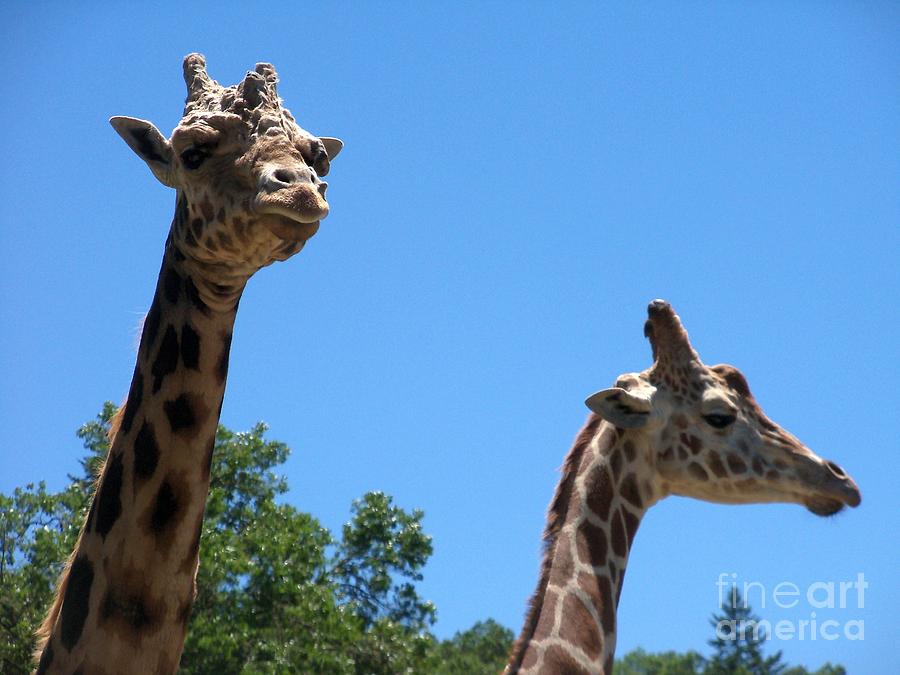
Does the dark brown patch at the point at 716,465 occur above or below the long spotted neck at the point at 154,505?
above

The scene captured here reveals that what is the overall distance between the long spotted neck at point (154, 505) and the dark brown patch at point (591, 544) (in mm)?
3781

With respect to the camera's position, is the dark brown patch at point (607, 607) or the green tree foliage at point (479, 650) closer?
the dark brown patch at point (607, 607)

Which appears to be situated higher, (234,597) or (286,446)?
(286,446)

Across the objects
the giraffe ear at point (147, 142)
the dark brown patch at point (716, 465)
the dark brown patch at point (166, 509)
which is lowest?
the dark brown patch at point (166, 509)

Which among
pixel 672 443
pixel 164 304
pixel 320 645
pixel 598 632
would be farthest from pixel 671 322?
pixel 320 645

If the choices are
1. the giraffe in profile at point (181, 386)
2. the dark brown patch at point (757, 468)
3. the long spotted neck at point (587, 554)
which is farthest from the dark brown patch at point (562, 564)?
the giraffe in profile at point (181, 386)

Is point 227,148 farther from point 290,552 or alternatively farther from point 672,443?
point 290,552

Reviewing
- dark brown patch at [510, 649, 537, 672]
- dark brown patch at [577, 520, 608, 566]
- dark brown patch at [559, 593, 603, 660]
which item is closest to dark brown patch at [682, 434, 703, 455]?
dark brown patch at [577, 520, 608, 566]

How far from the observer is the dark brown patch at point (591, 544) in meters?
8.00

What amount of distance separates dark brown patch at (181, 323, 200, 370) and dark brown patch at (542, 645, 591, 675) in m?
3.33

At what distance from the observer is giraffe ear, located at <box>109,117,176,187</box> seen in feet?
17.0

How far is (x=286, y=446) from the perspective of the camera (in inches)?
715

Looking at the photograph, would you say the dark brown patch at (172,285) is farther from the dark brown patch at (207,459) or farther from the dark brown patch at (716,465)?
the dark brown patch at (716,465)

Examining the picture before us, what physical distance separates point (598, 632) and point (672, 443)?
1674mm
